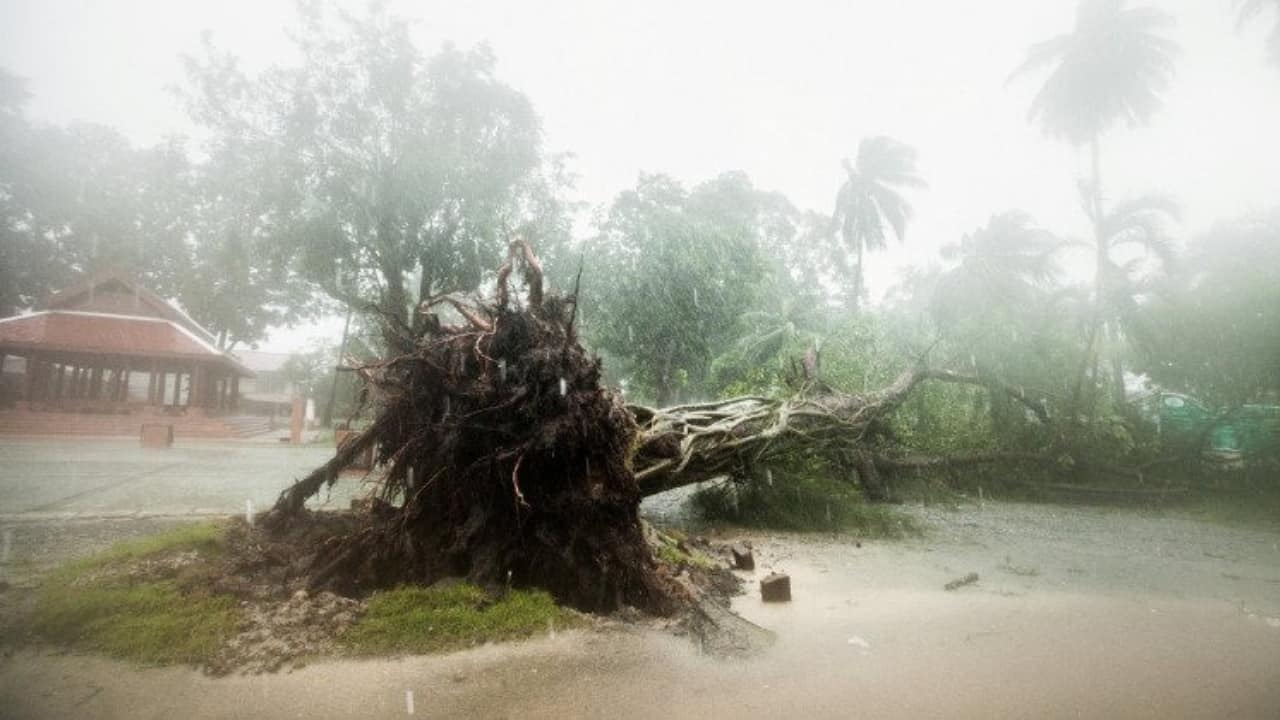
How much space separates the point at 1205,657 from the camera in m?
4.02

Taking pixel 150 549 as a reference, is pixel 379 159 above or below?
above

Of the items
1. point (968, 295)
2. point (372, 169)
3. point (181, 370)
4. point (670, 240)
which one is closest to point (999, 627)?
point (968, 295)

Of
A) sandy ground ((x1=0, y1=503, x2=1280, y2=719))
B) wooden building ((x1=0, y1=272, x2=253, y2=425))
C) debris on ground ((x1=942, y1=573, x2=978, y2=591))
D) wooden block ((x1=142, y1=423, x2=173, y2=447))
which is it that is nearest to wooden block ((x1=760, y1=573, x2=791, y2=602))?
sandy ground ((x1=0, y1=503, x2=1280, y2=719))

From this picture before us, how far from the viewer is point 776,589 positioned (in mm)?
5035

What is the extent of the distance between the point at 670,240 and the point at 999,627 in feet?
57.7

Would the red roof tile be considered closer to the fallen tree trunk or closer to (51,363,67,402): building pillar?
(51,363,67,402): building pillar

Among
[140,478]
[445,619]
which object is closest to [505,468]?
[445,619]

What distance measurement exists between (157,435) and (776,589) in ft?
58.7

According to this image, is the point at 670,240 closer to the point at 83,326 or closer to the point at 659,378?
the point at 659,378

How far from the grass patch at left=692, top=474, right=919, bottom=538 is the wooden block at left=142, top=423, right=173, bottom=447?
49.7 feet

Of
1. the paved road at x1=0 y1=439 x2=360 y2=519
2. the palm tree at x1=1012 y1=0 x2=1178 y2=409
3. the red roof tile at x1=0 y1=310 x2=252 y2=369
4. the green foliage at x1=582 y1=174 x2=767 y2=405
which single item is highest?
the palm tree at x1=1012 y1=0 x2=1178 y2=409

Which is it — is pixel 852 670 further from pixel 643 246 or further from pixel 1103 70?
pixel 1103 70

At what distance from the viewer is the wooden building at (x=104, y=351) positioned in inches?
802

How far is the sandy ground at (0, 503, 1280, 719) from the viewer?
3.14 metres
